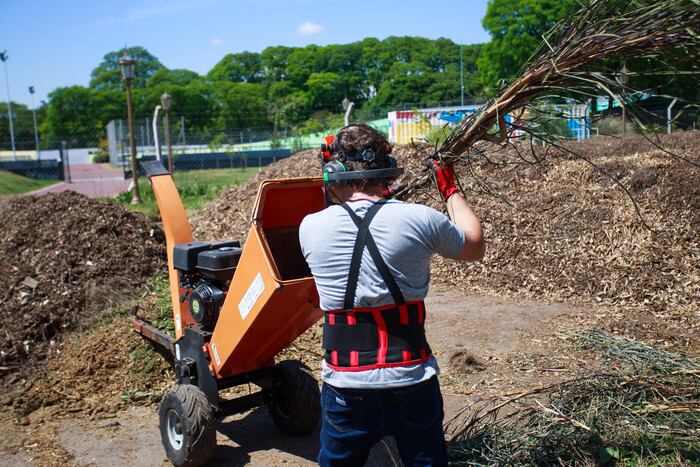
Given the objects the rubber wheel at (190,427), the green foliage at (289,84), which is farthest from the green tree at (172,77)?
the rubber wheel at (190,427)

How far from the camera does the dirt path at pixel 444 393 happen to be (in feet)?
14.2

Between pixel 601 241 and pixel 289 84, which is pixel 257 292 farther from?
pixel 289 84

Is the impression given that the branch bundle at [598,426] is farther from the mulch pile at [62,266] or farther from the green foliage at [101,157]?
the green foliage at [101,157]

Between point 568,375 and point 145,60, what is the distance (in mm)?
130527

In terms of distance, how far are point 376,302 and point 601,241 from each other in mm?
5685

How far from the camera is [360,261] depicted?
2.46 m

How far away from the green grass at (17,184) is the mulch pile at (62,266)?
1760 centimetres

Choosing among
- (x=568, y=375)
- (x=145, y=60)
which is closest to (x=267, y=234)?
(x=568, y=375)

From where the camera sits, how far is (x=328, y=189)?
273 cm

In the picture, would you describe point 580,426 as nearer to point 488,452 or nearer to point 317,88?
point 488,452

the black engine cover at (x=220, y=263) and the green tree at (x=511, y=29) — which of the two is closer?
the black engine cover at (x=220, y=263)

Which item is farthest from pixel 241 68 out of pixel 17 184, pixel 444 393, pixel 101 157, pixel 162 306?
pixel 444 393

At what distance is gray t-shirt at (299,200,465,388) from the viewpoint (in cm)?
243

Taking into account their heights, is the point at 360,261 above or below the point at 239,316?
above
